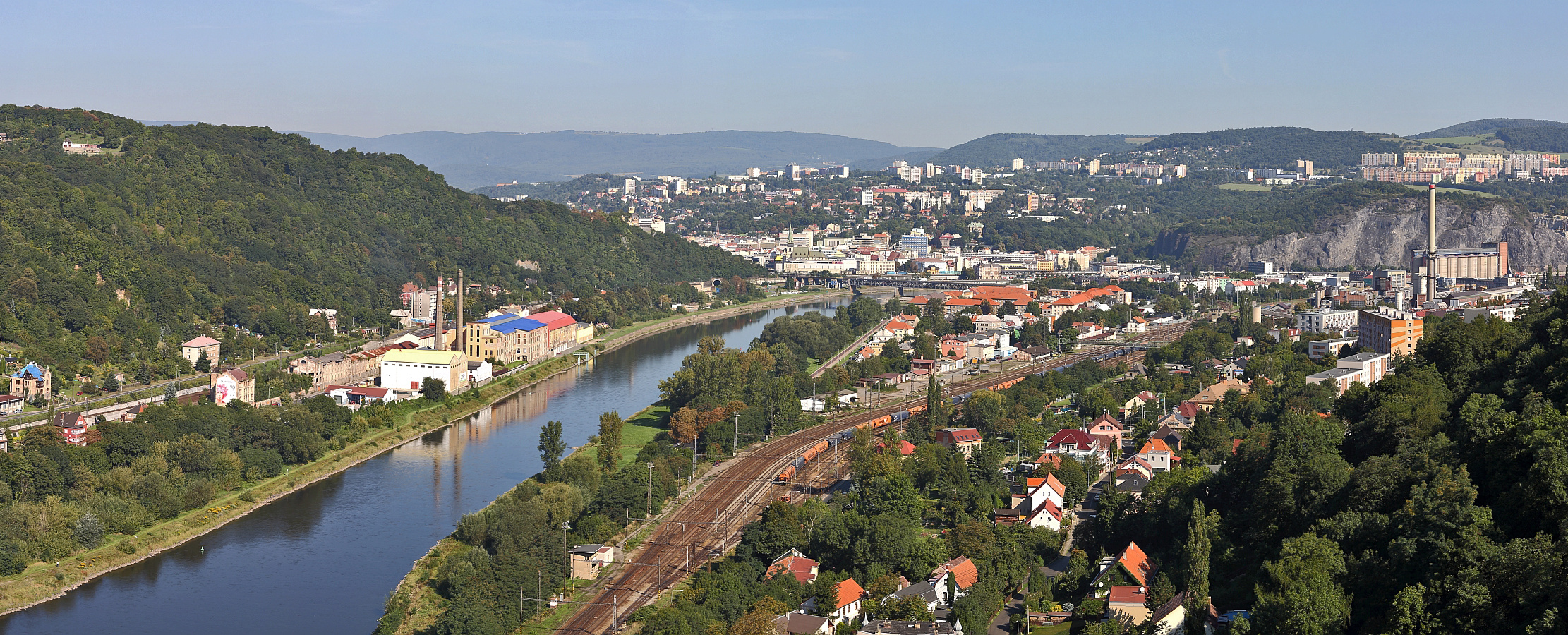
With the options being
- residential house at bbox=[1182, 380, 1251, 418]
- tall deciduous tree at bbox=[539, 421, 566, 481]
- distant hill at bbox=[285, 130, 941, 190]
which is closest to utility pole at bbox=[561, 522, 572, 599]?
tall deciduous tree at bbox=[539, 421, 566, 481]

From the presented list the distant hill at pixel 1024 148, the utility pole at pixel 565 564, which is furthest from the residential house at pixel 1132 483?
the distant hill at pixel 1024 148

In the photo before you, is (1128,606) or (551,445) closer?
(1128,606)

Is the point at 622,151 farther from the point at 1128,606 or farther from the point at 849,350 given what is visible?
the point at 1128,606

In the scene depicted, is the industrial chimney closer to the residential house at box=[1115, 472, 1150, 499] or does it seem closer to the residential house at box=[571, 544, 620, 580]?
the residential house at box=[571, 544, 620, 580]

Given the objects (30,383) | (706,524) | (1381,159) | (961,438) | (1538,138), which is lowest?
(706,524)

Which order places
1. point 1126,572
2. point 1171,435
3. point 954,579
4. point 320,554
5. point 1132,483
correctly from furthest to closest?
point 1171,435, point 1132,483, point 320,554, point 954,579, point 1126,572

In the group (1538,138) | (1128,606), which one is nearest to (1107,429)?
(1128,606)

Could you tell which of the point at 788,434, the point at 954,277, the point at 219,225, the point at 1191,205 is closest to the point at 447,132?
the point at 1191,205
